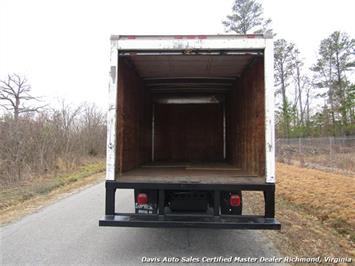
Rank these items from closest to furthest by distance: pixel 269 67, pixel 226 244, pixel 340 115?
pixel 269 67 → pixel 226 244 → pixel 340 115

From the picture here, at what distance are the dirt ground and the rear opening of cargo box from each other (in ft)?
3.75

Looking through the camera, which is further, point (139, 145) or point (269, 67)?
point (139, 145)

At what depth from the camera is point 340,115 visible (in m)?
29.3

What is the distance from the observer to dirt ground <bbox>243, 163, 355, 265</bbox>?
14.1ft

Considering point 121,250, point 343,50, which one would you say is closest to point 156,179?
point 121,250

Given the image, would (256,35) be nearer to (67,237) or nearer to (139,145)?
(139,145)

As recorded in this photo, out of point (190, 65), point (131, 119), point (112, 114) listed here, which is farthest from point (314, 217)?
point (112, 114)

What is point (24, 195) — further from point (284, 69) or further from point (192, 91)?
point (284, 69)

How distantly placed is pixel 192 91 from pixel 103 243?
4.21 metres

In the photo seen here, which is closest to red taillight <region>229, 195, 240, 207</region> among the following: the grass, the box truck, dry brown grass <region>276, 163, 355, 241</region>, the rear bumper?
the box truck

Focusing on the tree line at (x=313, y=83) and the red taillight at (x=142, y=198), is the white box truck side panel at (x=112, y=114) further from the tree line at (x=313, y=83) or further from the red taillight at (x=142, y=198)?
the tree line at (x=313, y=83)

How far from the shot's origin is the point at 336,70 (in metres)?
32.1

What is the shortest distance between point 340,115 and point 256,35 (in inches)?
1152

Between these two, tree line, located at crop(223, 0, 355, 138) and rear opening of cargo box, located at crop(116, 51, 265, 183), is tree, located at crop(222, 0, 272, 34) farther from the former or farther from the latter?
rear opening of cargo box, located at crop(116, 51, 265, 183)
